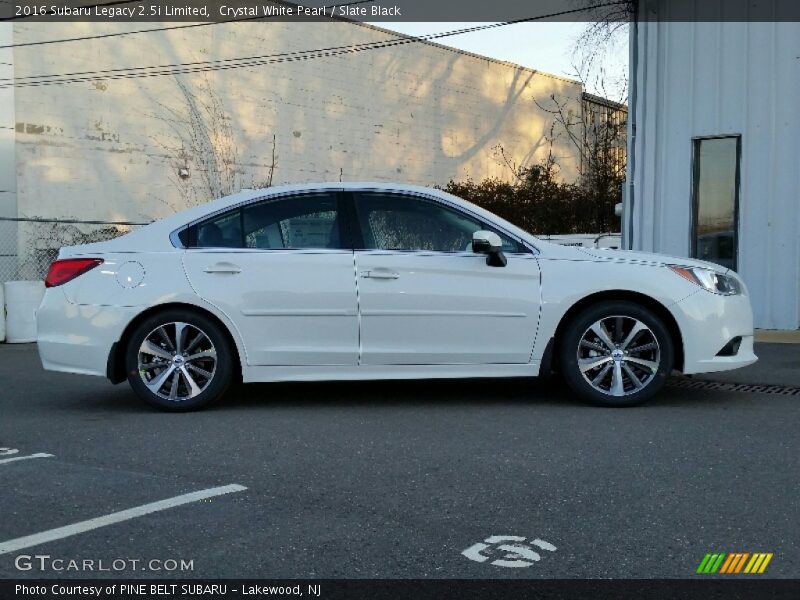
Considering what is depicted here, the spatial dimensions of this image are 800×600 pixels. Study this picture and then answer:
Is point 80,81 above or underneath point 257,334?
above

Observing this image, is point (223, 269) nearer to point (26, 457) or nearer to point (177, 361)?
point (177, 361)

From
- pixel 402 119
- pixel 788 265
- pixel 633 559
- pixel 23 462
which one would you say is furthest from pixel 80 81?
pixel 633 559

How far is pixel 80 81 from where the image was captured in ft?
65.1

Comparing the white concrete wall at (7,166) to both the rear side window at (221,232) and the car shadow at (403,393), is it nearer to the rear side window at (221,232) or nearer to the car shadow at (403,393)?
the car shadow at (403,393)

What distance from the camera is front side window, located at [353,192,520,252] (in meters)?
6.84

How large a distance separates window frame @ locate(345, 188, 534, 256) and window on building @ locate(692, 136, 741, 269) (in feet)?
21.7

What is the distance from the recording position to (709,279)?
22.5 ft

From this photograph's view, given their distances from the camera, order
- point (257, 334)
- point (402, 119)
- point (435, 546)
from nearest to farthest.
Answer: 1. point (435, 546)
2. point (257, 334)
3. point (402, 119)

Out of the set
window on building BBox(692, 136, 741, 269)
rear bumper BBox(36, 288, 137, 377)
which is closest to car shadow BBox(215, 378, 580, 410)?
rear bumper BBox(36, 288, 137, 377)

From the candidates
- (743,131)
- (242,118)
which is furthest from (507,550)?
(242,118)

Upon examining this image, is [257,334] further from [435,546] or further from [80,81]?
[80,81]

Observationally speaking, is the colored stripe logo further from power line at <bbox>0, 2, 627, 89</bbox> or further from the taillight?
power line at <bbox>0, 2, 627, 89</bbox>

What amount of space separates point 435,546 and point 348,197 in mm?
3698

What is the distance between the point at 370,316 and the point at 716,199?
7.57m
